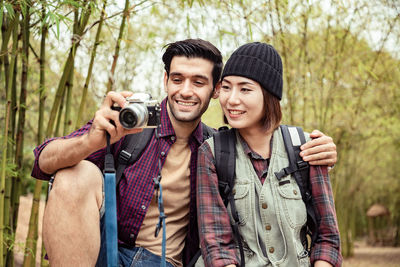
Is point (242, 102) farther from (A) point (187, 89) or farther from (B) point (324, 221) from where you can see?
(B) point (324, 221)

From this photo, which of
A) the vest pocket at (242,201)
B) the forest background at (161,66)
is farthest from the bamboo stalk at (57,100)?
the vest pocket at (242,201)

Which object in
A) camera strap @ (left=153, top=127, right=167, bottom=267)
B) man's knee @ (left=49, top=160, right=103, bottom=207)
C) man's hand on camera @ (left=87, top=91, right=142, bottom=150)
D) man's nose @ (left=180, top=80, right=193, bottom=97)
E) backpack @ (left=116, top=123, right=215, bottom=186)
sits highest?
man's nose @ (left=180, top=80, right=193, bottom=97)

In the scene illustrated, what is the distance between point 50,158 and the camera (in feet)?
5.96

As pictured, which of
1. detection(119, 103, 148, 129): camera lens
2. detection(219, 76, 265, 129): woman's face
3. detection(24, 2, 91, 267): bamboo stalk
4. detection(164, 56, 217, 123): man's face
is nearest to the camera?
detection(119, 103, 148, 129): camera lens

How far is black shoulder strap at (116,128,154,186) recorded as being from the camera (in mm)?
2020

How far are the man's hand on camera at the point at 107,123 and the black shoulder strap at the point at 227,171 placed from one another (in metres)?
0.37

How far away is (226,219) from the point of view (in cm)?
182

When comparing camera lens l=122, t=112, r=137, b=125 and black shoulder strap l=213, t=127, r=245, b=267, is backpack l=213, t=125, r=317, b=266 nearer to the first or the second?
black shoulder strap l=213, t=127, r=245, b=267

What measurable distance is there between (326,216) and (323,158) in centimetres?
24

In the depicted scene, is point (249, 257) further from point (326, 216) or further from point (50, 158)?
point (50, 158)

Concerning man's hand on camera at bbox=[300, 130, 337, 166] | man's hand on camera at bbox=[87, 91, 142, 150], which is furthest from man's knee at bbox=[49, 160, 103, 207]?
man's hand on camera at bbox=[300, 130, 337, 166]

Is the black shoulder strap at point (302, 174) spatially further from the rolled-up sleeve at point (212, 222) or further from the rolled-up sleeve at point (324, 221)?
the rolled-up sleeve at point (212, 222)

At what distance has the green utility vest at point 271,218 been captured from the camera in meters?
1.79

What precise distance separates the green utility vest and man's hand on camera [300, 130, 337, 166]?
0.38 ft
